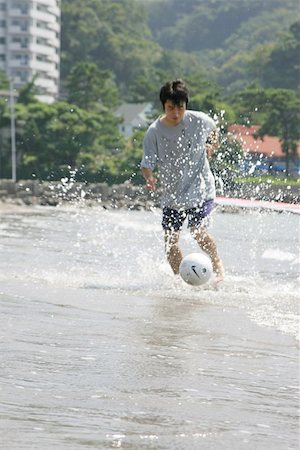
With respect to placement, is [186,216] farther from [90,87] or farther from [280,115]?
[90,87]

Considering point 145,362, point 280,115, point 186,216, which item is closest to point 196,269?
point 186,216

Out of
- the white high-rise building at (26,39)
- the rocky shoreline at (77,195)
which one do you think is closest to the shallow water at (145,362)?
the rocky shoreline at (77,195)

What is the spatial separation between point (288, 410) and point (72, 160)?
2346 inches

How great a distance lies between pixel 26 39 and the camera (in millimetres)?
130125

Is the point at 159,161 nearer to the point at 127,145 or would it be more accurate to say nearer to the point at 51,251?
the point at 51,251

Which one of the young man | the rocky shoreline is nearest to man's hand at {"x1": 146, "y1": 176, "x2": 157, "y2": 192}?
the young man

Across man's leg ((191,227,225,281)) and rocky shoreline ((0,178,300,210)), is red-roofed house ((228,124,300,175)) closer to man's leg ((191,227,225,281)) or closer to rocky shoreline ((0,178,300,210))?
rocky shoreline ((0,178,300,210))

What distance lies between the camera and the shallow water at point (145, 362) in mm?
4172

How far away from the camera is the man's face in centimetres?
924

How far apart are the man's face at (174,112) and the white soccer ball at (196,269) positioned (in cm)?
106

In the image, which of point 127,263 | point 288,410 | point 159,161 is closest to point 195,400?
point 288,410

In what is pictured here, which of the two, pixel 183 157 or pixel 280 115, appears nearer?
pixel 183 157

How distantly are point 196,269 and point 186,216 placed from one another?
0.89 m

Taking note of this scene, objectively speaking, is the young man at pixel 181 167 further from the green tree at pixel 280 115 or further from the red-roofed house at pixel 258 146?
the green tree at pixel 280 115
